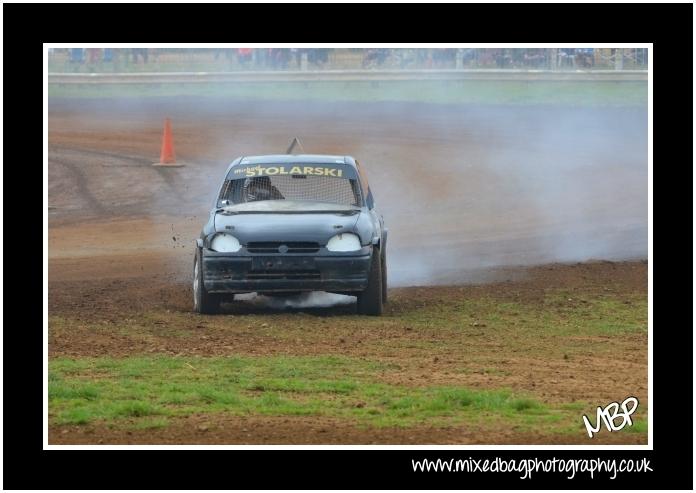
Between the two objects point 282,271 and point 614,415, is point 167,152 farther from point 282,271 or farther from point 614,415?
point 614,415

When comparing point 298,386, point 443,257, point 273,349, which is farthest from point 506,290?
point 298,386

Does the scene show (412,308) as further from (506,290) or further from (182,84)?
(182,84)

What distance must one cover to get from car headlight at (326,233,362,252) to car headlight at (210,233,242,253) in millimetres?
823

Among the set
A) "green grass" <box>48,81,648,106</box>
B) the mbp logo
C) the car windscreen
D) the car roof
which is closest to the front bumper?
the car windscreen

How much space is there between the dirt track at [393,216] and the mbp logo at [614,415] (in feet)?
0.66

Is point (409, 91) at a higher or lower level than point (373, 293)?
higher

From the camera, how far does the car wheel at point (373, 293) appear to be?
12859 millimetres

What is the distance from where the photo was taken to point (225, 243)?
12.7m

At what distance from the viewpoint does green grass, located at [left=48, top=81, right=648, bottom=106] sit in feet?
132

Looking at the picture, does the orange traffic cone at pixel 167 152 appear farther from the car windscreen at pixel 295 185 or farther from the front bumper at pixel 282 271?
the front bumper at pixel 282 271

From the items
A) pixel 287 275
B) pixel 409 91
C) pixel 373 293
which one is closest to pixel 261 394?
pixel 287 275

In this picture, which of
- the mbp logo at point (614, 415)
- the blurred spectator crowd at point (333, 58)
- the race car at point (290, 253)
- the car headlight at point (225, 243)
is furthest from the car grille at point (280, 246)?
the blurred spectator crowd at point (333, 58)

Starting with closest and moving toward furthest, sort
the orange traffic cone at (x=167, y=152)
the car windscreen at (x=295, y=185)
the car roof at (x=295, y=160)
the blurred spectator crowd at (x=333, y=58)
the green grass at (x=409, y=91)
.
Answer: the car windscreen at (x=295, y=185), the car roof at (x=295, y=160), the orange traffic cone at (x=167, y=152), the blurred spectator crowd at (x=333, y=58), the green grass at (x=409, y=91)

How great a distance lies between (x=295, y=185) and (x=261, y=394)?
15.3ft
